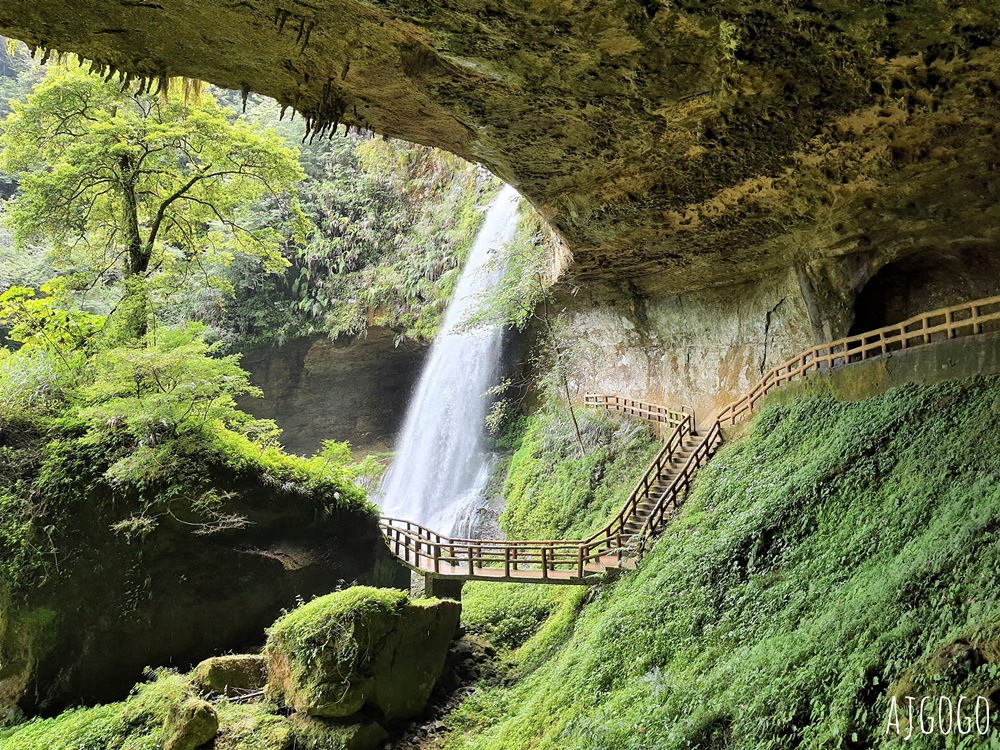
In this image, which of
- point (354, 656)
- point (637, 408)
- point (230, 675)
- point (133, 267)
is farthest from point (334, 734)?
point (637, 408)

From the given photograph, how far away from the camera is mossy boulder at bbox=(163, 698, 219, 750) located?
869 centimetres

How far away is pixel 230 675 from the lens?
33.8 feet

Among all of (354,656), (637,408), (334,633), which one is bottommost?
(354,656)

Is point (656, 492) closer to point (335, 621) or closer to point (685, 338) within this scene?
point (685, 338)

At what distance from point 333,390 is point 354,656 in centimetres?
1939

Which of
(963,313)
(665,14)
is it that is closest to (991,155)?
(963,313)

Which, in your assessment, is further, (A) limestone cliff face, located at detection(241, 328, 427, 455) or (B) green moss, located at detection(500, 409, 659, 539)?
(A) limestone cliff face, located at detection(241, 328, 427, 455)

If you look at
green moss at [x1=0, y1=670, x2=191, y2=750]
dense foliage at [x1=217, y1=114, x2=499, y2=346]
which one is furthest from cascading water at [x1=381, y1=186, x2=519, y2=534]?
green moss at [x1=0, y1=670, x2=191, y2=750]

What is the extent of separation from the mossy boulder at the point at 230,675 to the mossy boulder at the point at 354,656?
0.48 m

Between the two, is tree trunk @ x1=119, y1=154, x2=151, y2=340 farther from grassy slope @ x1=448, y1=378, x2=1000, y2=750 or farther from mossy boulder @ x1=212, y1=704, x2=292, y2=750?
grassy slope @ x1=448, y1=378, x2=1000, y2=750

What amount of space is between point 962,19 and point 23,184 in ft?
53.7

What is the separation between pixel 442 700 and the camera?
11117 mm

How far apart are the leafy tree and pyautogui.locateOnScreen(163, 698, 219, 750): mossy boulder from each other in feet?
28.3

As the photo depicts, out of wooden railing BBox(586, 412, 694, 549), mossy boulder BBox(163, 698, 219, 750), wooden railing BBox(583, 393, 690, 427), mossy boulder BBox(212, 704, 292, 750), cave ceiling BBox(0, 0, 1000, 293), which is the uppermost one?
cave ceiling BBox(0, 0, 1000, 293)
